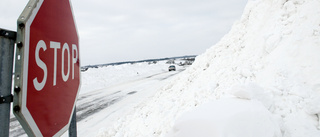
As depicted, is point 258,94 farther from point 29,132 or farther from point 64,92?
point 29,132

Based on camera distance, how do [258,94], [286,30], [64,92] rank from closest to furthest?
1. [64,92]
2. [258,94]
3. [286,30]

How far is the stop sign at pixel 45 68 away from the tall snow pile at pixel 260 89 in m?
1.53

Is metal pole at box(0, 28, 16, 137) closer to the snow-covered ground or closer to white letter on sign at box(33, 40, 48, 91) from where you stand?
white letter on sign at box(33, 40, 48, 91)

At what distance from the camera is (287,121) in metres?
2.68

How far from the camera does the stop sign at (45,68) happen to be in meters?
0.75

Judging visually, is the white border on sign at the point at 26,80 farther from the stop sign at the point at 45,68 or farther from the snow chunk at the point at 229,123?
the snow chunk at the point at 229,123

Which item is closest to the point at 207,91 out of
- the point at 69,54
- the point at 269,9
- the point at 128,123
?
the point at 128,123

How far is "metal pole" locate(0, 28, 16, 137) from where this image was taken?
2.41ft

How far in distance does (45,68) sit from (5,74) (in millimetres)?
188

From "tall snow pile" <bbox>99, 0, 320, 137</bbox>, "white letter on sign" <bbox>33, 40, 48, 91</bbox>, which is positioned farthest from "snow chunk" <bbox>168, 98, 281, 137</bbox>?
"white letter on sign" <bbox>33, 40, 48, 91</bbox>

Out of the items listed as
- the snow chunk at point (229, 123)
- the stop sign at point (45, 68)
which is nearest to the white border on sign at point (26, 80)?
the stop sign at point (45, 68)

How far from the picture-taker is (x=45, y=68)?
926 millimetres

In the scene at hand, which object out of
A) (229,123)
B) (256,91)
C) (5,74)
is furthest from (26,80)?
(256,91)

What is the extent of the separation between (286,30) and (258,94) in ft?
8.12
